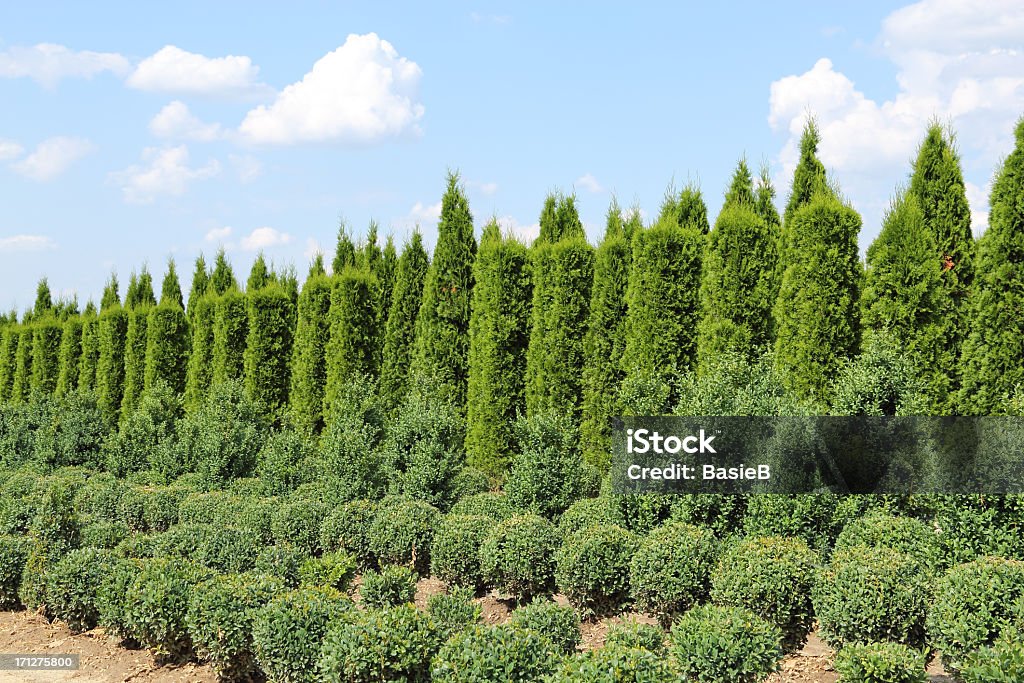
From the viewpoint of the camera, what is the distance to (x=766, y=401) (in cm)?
805

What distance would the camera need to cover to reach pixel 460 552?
741 centimetres

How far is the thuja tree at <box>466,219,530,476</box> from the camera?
12.8 metres

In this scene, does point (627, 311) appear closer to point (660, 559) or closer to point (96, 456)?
point (660, 559)

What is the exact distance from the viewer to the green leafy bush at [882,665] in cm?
480

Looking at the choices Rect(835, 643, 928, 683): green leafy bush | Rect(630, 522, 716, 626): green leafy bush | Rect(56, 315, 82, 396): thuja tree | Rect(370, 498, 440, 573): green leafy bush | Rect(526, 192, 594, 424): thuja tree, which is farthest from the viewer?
Rect(56, 315, 82, 396): thuja tree

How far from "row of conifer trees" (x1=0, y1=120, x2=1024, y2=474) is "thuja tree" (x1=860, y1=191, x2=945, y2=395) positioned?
2cm

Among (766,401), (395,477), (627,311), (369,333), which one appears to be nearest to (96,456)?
(369,333)

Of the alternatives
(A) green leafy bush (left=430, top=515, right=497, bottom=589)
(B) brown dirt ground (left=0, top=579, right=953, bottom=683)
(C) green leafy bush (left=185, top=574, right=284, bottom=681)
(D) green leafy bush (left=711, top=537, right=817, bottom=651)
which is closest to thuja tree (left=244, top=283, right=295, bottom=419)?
(B) brown dirt ground (left=0, top=579, right=953, bottom=683)

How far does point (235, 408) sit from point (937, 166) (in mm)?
11796

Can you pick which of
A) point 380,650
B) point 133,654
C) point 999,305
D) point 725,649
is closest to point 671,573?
point 725,649

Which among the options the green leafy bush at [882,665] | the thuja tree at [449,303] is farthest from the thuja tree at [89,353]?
the green leafy bush at [882,665]

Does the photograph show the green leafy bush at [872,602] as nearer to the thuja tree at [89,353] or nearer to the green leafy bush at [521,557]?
the green leafy bush at [521,557]

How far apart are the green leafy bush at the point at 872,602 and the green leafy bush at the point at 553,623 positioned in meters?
1.75

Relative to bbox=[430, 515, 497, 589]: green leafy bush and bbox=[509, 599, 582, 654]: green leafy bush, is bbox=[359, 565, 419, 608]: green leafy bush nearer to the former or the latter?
bbox=[430, 515, 497, 589]: green leafy bush
